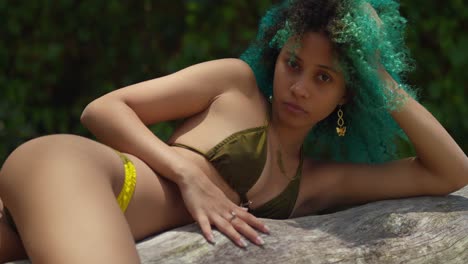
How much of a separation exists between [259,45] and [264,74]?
10 cm

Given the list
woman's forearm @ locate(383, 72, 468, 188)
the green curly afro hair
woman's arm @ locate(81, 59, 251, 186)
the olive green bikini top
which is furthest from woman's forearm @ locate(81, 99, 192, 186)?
woman's forearm @ locate(383, 72, 468, 188)

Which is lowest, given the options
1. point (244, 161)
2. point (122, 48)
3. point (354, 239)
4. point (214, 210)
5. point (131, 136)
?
point (354, 239)

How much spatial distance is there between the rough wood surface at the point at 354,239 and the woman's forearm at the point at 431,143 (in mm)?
115

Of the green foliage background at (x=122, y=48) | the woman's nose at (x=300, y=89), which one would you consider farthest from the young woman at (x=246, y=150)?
the green foliage background at (x=122, y=48)

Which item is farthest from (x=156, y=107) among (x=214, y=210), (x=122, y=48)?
(x=122, y=48)

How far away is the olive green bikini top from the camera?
7.59 feet

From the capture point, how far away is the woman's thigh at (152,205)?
84.6 inches

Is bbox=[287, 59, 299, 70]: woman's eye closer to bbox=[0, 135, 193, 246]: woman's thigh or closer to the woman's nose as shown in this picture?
the woman's nose

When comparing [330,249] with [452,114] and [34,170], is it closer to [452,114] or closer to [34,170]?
[34,170]

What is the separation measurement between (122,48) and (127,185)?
2.81 meters

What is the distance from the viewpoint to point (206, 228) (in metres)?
2.13

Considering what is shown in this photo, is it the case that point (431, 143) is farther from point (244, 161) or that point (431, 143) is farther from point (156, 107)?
point (156, 107)

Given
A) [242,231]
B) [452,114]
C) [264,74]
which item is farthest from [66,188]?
[452,114]

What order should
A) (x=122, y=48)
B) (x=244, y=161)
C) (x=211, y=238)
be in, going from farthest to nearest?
(x=122, y=48) < (x=244, y=161) < (x=211, y=238)
